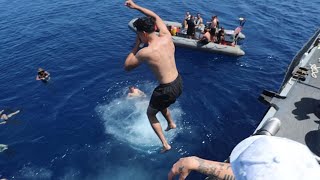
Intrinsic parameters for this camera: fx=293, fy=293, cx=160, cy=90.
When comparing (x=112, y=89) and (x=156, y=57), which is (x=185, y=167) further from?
(x=112, y=89)

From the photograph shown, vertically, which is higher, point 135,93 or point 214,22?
point 214,22

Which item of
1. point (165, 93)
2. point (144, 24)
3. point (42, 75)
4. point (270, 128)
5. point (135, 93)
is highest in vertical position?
point (144, 24)

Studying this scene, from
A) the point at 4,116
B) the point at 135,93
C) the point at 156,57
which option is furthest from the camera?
the point at 135,93

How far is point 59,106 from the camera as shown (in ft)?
47.8

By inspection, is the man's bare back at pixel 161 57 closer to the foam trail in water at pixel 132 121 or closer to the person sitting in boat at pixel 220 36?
the foam trail in water at pixel 132 121

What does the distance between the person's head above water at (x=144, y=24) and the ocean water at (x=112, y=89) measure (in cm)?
626

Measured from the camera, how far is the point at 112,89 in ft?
51.4

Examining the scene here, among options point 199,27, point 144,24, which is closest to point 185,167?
point 144,24

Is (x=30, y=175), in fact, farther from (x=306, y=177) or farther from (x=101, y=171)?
(x=306, y=177)

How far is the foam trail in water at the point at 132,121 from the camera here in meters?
12.3

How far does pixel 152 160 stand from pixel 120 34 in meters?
12.6

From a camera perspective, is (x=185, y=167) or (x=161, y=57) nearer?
(x=185, y=167)

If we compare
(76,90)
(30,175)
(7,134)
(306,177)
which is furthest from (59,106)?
(306,177)

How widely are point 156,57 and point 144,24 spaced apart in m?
0.77
